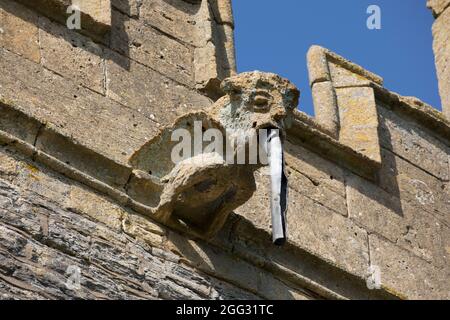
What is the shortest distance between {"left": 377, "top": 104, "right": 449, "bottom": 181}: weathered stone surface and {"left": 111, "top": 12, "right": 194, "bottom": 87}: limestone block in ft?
5.00

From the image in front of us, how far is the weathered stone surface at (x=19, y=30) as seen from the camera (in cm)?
1140

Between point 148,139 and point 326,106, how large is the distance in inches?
65.8

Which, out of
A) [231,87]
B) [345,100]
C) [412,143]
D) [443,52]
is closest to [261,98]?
[231,87]

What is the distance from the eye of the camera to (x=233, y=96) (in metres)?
11.0

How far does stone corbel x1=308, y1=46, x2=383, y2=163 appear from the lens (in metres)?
12.8

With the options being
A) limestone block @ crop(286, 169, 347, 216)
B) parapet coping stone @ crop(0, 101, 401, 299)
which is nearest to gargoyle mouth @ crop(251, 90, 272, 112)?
parapet coping stone @ crop(0, 101, 401, 299)

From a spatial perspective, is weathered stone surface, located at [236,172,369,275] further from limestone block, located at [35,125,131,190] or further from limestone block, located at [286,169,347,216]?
limestone block, located at [35,125,131,190]

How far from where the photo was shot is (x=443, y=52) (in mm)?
14219

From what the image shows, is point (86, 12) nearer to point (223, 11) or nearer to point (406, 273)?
point (223, 11)

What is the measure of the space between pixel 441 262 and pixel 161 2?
7.35 ft

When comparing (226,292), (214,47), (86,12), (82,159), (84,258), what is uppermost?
(214,47)

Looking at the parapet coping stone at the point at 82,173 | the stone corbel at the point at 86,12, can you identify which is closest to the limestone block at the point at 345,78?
the stone corbel at the point at 86,12

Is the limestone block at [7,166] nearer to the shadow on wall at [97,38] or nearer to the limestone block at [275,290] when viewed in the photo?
the shadow on wall at [97,38]
